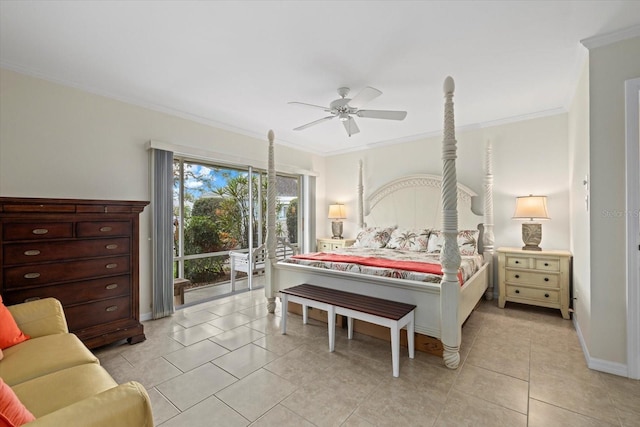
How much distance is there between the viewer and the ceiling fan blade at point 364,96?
8.81ft

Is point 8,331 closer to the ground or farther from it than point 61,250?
closer to the ground

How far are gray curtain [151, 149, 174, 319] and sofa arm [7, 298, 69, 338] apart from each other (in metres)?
1.45

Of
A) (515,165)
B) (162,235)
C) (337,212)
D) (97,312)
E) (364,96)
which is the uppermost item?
(364,96)

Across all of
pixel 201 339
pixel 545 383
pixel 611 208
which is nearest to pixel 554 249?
pixel 611 208

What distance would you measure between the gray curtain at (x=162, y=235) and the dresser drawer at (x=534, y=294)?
14.3 ft

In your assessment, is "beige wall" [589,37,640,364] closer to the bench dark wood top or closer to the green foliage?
the bench dark wood top

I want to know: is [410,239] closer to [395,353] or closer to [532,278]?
[532,278]

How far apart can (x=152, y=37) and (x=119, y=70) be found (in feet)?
2.52

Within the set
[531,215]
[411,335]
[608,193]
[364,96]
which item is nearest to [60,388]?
[411,335]

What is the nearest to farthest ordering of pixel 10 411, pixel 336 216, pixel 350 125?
1. pixel 10 411
2. pixel 350 125
3. pixel 336 216

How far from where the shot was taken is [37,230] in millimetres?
2379

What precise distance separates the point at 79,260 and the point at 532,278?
→ 4.91 m

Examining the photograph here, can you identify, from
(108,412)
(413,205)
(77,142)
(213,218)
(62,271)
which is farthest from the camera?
(413,205)

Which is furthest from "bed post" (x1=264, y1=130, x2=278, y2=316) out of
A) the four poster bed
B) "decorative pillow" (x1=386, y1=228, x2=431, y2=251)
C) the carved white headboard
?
the carved white headboard
